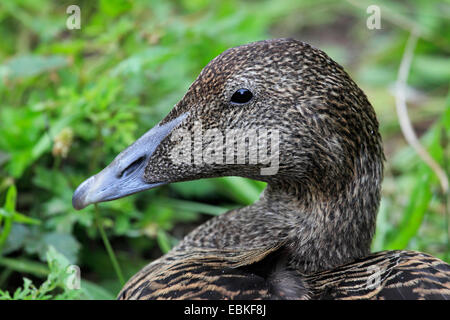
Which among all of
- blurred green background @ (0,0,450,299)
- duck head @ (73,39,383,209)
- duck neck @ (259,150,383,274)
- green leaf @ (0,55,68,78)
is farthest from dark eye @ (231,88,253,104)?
green leaf @ (0,55,68,78)

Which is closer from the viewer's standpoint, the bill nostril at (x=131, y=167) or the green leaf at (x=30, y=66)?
the bill nostril at (x=131, y=167)

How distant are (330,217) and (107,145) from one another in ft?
3.92

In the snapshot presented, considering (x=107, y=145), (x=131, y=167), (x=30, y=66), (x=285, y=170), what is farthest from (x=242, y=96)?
(x=30, y=66)

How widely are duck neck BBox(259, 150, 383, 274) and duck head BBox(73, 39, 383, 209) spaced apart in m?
0.01

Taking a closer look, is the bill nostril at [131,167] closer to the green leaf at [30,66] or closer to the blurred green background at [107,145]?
the blurred green background at [107,145]

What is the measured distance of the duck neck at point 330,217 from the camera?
6.55 ft

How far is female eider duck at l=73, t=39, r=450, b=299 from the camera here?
181 centimetres

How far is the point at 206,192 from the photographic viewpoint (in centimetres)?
322

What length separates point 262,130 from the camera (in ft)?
6.19

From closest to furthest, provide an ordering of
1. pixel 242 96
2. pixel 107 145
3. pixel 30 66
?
1. pixel 242 96
2. pixel 107 145
3. pixel 30 66

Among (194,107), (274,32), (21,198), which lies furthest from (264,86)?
(274,32)

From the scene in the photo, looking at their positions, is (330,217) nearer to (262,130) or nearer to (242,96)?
(262,130)

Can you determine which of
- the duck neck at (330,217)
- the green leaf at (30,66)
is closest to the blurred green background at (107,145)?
the green leaf at (30,66)
